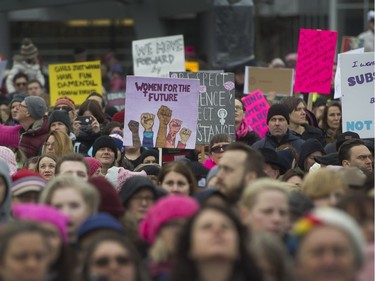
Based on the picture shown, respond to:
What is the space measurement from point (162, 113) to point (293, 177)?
3161 millimetres

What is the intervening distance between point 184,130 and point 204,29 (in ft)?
82.6

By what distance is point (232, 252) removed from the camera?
367 inches

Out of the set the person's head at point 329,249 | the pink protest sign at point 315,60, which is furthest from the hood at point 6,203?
the pink protest sign at point 315,60

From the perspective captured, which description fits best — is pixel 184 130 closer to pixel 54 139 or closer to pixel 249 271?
pixel 54 139

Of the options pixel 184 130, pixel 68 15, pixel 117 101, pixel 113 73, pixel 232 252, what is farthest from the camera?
pixel 68 15

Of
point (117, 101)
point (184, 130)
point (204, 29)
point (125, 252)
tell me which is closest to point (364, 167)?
point (184, 130)

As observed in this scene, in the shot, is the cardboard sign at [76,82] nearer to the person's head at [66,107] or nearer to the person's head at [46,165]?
the person's head at [66,107]

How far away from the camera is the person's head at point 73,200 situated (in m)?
10.8

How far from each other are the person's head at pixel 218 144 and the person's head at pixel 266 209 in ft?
17.1

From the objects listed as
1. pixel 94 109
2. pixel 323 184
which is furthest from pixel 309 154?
pixel 323 184

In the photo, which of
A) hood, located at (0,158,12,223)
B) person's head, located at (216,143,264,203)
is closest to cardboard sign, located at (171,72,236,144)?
person's head, located at (216,143,264,203)

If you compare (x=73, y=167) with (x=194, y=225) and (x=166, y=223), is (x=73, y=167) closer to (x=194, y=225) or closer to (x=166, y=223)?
(x=166, y=223)

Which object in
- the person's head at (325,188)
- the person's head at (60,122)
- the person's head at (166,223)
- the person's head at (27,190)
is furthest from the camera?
the person's head at (60,122)

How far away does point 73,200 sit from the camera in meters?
10.9
